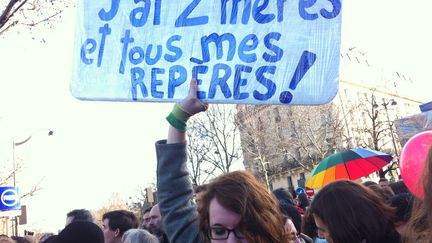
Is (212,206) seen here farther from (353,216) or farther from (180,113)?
(353,216)

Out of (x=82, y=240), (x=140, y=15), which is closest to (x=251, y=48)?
(x=140, y=15)

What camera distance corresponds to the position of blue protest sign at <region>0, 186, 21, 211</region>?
49.1 feet

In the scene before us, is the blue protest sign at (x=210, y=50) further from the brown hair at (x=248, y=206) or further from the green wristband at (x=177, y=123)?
the brown hair at (x=248, y=206)

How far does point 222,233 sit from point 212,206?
12 cm

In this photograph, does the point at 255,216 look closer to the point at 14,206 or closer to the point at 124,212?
the point at 124,212

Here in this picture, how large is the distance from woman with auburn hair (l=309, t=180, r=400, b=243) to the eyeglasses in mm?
517

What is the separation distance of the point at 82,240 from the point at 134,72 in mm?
1511

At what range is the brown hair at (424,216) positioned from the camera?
137 centimetres

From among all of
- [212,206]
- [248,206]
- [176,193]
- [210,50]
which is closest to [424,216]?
[248,206]

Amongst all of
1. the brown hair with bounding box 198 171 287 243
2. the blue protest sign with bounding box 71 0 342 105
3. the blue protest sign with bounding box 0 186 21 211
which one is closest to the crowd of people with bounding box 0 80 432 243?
the brown hair with bounding box 198 171 287 243

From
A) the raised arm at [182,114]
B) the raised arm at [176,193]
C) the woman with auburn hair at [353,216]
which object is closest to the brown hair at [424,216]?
the woman with auburn hair at [353,216]

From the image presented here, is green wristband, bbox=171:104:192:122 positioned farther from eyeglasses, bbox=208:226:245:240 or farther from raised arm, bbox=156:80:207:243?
eyeglasses, bbox=208:226:245:240

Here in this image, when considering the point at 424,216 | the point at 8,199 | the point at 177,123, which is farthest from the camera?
the point at 8,199

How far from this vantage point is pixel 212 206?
1989 millimetres
